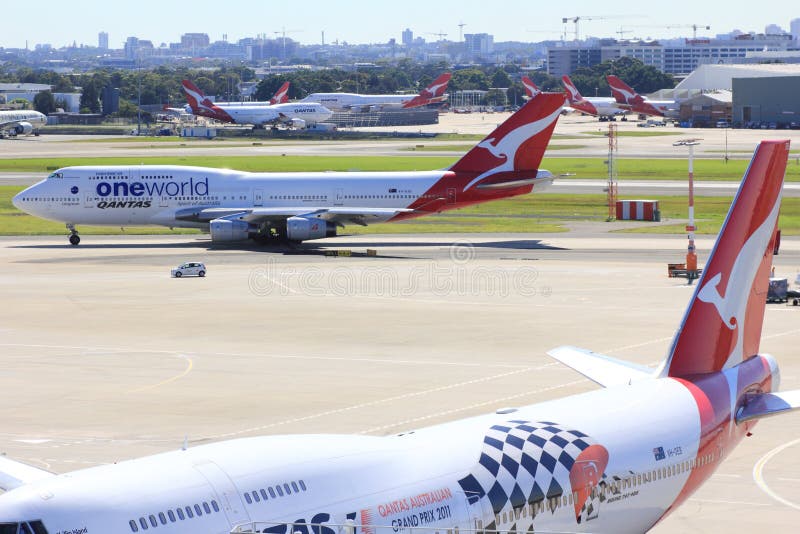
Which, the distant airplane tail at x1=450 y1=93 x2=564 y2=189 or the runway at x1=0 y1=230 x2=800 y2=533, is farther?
the distant airplane tail at x1=450 y1=93 x2=564 y2=189

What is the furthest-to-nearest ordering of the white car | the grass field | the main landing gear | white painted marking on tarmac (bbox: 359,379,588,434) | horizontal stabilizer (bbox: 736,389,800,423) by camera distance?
the grass field, the main landing gear, the white car, white painted marking on tarmac (bbox: 359,379,588,434), horizontal stabilizer (bbox: 736,389,800,423)

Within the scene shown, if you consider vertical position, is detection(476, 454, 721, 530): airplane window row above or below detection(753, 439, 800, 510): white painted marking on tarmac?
above

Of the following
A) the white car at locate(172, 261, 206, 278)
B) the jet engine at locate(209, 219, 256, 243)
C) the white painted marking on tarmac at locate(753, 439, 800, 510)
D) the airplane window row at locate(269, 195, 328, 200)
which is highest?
the airplane window row at locate(269, 195, 328, 200)

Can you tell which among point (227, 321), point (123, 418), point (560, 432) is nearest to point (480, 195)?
point (227, 321)

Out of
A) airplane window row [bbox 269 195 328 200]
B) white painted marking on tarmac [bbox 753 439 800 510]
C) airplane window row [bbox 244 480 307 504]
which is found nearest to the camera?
airplane window row [bbox 244 480 307 504]

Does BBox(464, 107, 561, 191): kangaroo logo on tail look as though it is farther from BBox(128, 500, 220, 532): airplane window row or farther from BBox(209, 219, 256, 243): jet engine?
BBox(128, 500, 220, 532): airplane window row

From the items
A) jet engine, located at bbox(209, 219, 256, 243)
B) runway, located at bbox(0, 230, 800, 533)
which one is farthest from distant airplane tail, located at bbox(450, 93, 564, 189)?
jet engine, located at bbox(209, 219, 256, 243)

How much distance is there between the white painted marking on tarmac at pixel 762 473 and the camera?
30797 mm

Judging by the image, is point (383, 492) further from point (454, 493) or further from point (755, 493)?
point (755, 493)

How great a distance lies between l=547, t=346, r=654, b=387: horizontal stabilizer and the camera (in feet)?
93.5

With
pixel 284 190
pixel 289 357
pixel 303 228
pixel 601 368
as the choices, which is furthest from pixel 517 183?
pixel 601 368

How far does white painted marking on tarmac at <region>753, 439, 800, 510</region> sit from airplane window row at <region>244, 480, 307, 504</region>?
16237 millimetres

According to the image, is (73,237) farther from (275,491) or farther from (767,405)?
(275,491)

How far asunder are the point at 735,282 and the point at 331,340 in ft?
92.9
